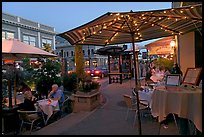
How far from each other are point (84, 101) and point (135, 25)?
154 inches

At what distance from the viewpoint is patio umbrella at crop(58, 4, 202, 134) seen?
3572 millimetres

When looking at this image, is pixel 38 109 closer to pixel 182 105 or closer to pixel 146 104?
pixel 146 104

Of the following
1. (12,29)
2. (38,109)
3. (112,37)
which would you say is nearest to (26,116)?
(38,109)

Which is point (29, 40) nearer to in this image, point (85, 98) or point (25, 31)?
point (25, 31)

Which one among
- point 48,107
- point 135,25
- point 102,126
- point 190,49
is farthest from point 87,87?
point 190,49

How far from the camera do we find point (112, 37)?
5.82 m

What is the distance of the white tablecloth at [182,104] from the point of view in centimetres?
356

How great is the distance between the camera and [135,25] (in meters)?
4.57

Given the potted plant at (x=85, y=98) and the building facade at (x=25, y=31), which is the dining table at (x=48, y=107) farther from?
the building facade at (x=25, y=31)

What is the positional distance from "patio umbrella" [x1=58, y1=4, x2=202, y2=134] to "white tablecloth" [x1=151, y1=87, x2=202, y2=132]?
1.69ft

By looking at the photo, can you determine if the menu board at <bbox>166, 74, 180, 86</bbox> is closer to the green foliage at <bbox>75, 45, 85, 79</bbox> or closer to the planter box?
the planter box

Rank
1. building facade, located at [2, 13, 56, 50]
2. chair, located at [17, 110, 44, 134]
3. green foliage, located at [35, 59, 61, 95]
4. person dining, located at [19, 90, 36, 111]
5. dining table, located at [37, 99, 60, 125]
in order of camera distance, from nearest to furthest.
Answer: chair, located at [17, 110, 44, 134] → person dining, located at [19, 90, 36, 111] → dining table, located at [37, 99, 60, 125] → green foliage, located at [35, 59, 61, 95] → building facade, located at [2, 13, 56, 50]

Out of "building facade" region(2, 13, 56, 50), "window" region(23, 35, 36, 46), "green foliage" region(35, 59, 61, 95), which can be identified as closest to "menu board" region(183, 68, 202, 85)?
"green foliage" region(35, 59, 61, 95)

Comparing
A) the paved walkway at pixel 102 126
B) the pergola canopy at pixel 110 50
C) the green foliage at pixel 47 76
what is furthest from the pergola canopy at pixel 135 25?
the pergola canopy at pixel 110 50
